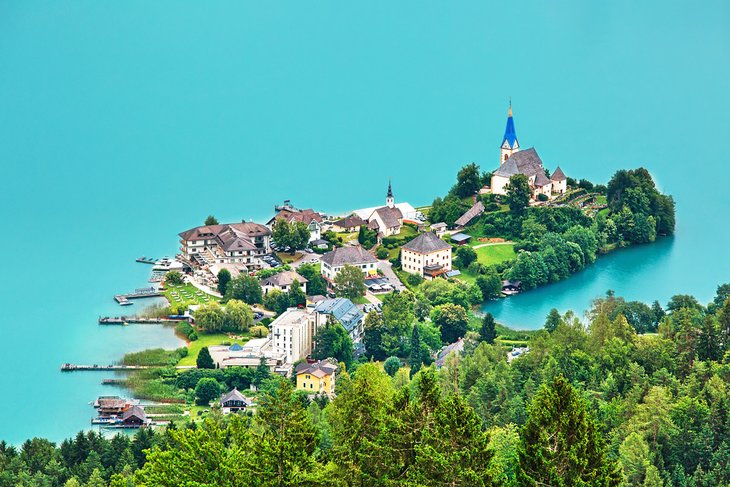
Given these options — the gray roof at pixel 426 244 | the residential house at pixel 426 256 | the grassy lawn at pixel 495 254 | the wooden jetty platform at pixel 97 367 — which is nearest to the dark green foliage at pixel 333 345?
the wooden jetty platform at pixel 97 367

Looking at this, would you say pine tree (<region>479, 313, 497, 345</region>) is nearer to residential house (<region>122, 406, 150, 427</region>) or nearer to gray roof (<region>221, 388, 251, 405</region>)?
gray roof (<region>221, 388, 251, 405</region>)

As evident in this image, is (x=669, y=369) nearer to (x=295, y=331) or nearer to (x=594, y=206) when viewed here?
(x=295, y=331)

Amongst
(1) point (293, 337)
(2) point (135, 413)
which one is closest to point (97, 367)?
(2) point (135, 413)

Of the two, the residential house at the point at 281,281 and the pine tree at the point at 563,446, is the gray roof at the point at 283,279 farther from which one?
the pine tree at the point at 563,446

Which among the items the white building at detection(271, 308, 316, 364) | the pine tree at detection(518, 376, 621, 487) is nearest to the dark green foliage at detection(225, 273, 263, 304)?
the white building at detection(271, 308, 316, 364)

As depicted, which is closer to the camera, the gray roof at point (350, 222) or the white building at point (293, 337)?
the white building at point (293, 337)

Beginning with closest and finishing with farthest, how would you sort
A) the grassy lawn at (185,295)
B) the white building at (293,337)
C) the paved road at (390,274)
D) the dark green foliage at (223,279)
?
the white building at (293,337) < the grassy lawn at (185,295) < the dark green foliage at (223,279) < the paved road at (390,274)

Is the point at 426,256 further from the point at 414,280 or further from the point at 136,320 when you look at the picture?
the point at 136,320
